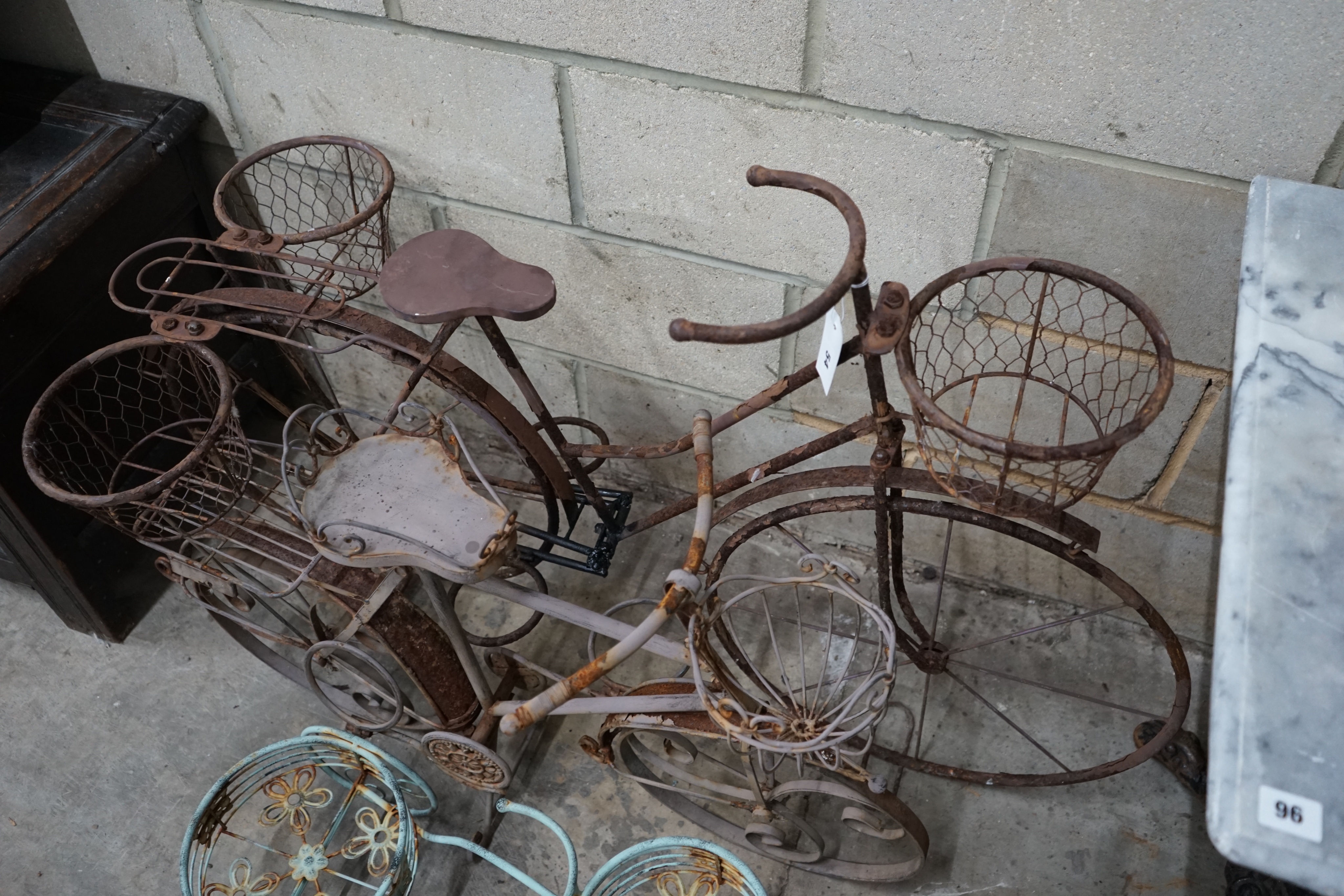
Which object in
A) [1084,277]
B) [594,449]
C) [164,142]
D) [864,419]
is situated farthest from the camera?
[164,142]

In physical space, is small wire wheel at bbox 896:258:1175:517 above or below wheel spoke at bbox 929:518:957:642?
above

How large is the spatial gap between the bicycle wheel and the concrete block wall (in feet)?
0.30

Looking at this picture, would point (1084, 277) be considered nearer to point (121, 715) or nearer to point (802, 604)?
point (802, 604)

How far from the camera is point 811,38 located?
5.67 ft

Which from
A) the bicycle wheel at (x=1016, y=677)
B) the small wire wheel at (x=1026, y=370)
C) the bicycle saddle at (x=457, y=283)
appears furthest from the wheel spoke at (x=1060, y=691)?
the bicycle saddle at (x=457, y=283)

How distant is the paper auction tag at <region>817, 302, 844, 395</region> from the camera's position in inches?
59.6

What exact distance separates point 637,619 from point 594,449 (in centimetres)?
67

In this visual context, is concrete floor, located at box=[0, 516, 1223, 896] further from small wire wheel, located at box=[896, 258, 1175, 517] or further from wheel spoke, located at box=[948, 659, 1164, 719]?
small wire wheel, located at box=[896, 258, 1175, 517]

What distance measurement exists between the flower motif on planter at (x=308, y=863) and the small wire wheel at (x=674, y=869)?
55cm

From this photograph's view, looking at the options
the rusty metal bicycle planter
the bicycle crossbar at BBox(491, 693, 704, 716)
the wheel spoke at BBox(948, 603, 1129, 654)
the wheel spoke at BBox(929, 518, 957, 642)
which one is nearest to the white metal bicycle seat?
the rusty metal bicycle planter

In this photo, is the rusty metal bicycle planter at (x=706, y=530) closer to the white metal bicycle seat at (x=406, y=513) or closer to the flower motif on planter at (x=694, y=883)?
the white metal bicycle seat at (x=406, y=513)

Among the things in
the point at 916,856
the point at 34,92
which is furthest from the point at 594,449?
the point at 34,92

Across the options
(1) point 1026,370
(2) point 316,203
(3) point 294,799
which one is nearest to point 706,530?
(1) point 1026,370

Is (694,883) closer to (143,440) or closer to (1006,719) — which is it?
(1006,719)
